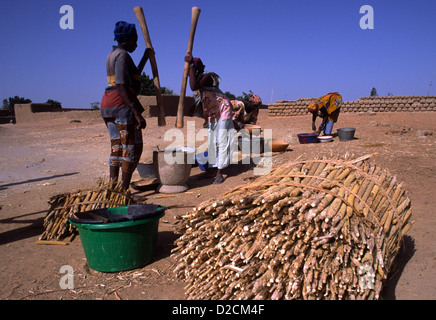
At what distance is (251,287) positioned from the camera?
6.78ft

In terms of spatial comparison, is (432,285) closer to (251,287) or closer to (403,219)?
(403,219)

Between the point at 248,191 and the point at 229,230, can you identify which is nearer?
the point at 229,230

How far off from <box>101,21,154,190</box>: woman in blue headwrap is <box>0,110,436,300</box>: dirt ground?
1.94ft

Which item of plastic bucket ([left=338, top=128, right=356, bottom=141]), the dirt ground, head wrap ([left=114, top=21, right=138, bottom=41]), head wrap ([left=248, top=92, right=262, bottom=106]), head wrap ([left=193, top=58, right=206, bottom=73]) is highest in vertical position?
head wrap ([left=114, top=21, right=138, bottom=41])

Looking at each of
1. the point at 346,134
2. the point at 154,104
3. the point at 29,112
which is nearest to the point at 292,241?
the point at 346,134

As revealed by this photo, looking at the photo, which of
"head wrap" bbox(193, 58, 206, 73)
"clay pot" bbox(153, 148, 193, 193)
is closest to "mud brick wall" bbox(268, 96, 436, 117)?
"head wrap" bbox(193, 58, 206, 73)

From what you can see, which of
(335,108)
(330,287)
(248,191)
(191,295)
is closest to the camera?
(330,287)

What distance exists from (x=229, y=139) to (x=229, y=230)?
Answer: 3.35 m

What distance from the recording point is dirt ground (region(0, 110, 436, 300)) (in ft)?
8.14

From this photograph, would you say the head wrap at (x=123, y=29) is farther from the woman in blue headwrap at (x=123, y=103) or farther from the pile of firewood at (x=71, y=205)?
the pile of firewood at (x=71, y=205)

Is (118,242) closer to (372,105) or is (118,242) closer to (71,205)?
(71,205)

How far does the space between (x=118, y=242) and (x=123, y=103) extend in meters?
2.02

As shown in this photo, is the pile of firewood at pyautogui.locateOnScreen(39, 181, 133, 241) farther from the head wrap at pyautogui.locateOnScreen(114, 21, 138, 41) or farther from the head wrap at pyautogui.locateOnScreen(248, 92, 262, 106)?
the head wrap at pyautogui.locateOnScreen(248, 92, 262, 106)
